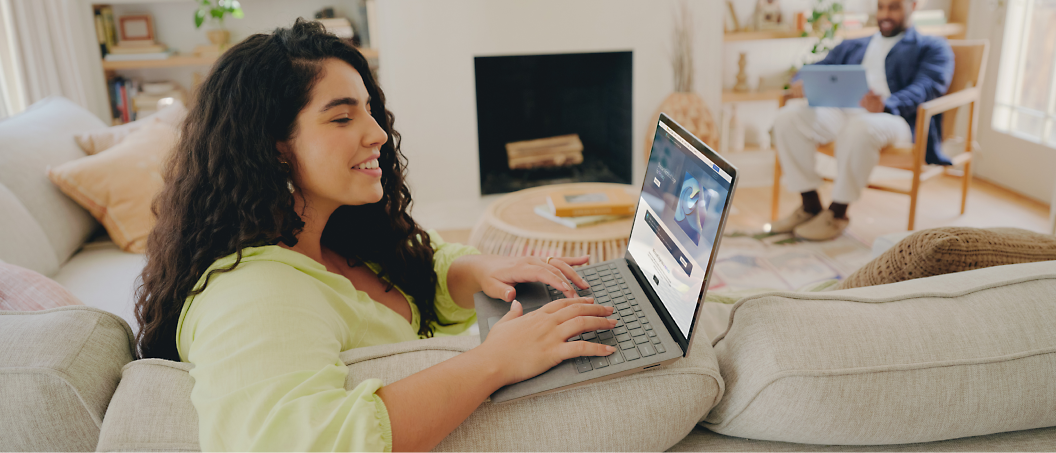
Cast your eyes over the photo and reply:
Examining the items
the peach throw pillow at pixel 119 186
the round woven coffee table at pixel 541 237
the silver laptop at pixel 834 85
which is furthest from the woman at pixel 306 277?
the silver laptop at pixel 834 85

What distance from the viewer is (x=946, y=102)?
2988 millimetres

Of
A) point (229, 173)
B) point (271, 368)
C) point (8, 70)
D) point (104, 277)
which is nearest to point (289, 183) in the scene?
point (229, 173)

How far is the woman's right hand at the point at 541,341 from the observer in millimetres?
758

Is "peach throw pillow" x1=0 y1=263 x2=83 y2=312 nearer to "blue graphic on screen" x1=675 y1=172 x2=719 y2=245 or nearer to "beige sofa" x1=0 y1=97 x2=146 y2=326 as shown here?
"beige sofa" x1=0 y1=97 x2=146 y2=326

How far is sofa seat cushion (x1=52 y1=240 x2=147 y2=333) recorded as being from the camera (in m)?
1.71

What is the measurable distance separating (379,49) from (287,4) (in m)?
0.56

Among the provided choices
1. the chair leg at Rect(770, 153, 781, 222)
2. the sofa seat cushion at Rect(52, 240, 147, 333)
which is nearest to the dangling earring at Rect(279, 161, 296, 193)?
the sofa seat cushion at Rect(52, 240, 147, 333)

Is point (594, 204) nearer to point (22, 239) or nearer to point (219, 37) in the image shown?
point (22, 239)

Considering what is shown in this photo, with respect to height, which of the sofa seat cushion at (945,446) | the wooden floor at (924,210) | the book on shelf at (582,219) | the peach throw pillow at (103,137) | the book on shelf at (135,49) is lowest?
the wooden floor at (924,210)

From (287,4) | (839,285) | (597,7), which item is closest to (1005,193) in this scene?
(597,7)

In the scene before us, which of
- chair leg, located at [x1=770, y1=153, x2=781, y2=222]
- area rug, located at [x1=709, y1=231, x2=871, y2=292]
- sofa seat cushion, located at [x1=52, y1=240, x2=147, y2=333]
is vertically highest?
sofa seat cushion, located at [x1=52, y1=240, x2=147, y2=333]

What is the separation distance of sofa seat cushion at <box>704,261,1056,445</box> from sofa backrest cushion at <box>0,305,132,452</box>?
2.29 feet

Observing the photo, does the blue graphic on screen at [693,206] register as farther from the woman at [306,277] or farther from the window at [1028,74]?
the window at [1028,74]

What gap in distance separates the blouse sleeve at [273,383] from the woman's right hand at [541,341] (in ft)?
0.46
